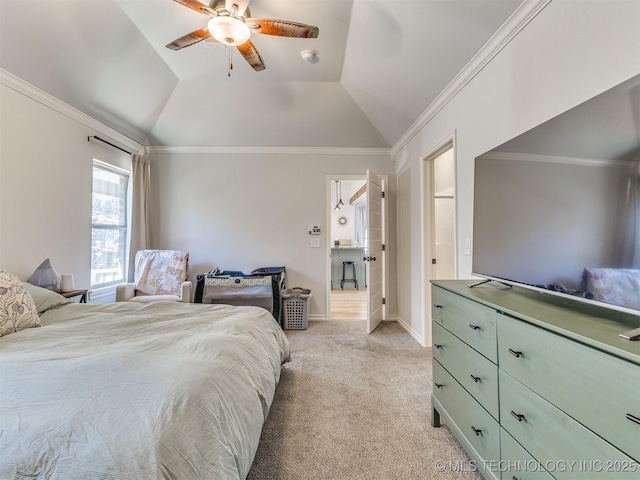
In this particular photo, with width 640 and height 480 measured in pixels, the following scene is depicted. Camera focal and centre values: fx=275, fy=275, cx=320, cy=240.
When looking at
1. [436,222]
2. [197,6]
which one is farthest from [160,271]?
[436,222]

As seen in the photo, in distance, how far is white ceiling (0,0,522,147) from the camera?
6.80 feet

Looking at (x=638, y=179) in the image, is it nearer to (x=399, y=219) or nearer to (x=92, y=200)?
(x=399, y=219)

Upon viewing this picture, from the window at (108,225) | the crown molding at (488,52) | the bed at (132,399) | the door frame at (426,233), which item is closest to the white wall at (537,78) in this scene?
the crown molding at (488,52)

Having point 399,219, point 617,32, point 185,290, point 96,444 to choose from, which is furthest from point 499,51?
point 185,290

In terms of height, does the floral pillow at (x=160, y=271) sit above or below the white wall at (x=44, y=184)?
below

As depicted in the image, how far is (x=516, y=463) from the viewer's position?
1.05 m

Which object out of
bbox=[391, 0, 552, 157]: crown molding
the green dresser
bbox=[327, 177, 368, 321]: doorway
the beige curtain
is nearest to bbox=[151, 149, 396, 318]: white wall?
the beige curtain

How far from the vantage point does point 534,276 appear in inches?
50.4

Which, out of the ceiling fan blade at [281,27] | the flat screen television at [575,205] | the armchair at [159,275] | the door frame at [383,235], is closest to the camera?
the flat screen television at [575,205]

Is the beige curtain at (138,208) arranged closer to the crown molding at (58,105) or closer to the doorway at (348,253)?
the crown molding at (58,105)

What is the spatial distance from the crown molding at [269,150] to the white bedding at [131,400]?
308cm

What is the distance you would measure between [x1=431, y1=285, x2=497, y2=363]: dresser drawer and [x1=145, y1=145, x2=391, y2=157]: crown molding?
2937 millimetres

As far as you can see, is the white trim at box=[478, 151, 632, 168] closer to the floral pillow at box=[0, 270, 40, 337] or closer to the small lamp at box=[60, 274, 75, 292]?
the floral pillow at box=[0, 270, 40, 337]

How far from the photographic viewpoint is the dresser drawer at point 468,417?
1193 millimetres
